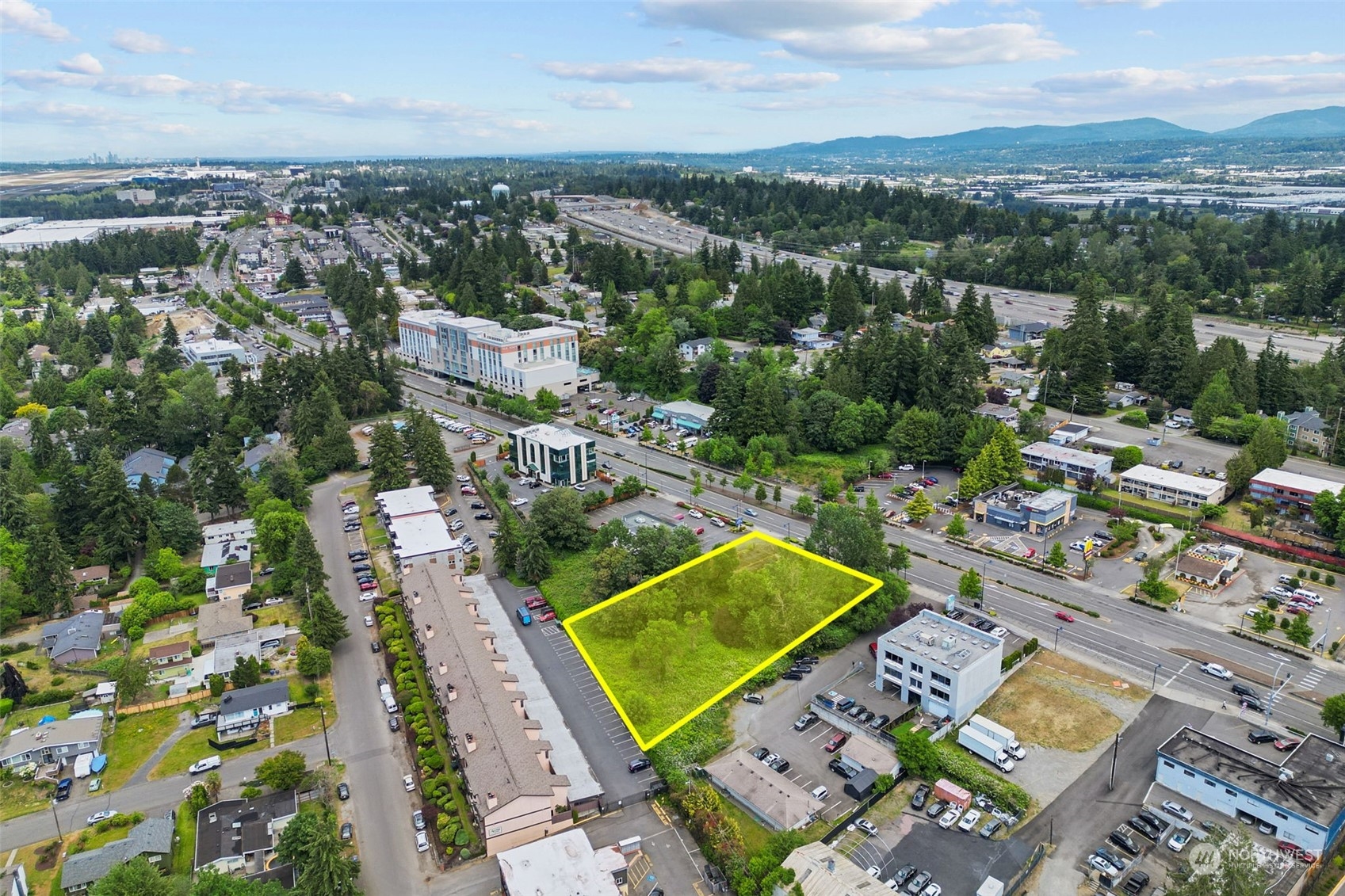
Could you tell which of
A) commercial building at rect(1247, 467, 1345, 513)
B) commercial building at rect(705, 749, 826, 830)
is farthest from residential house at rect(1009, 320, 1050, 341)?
commercial building at rect(705, 749, 826, 830)

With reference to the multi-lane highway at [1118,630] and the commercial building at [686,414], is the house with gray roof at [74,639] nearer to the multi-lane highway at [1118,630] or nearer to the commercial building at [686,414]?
the multi-lane highway at [1118,630]

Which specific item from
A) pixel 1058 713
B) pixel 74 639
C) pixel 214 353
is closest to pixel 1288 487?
pixel 1058 713

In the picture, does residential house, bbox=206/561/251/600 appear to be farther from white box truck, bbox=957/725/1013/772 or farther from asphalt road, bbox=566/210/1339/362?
asphalt road, bbox=566/210/1339/362

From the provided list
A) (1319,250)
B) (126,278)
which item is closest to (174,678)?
(126,278)

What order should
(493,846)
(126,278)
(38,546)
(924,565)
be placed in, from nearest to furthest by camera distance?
1. (493,846)
2. (38,546)
3. (924,565)
4. (126,278)

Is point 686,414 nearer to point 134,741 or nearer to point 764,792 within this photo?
point 764,792

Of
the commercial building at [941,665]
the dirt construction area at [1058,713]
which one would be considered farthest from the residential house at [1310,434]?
the commercial building at [941,665]

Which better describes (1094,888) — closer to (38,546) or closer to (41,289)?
(38,546)
